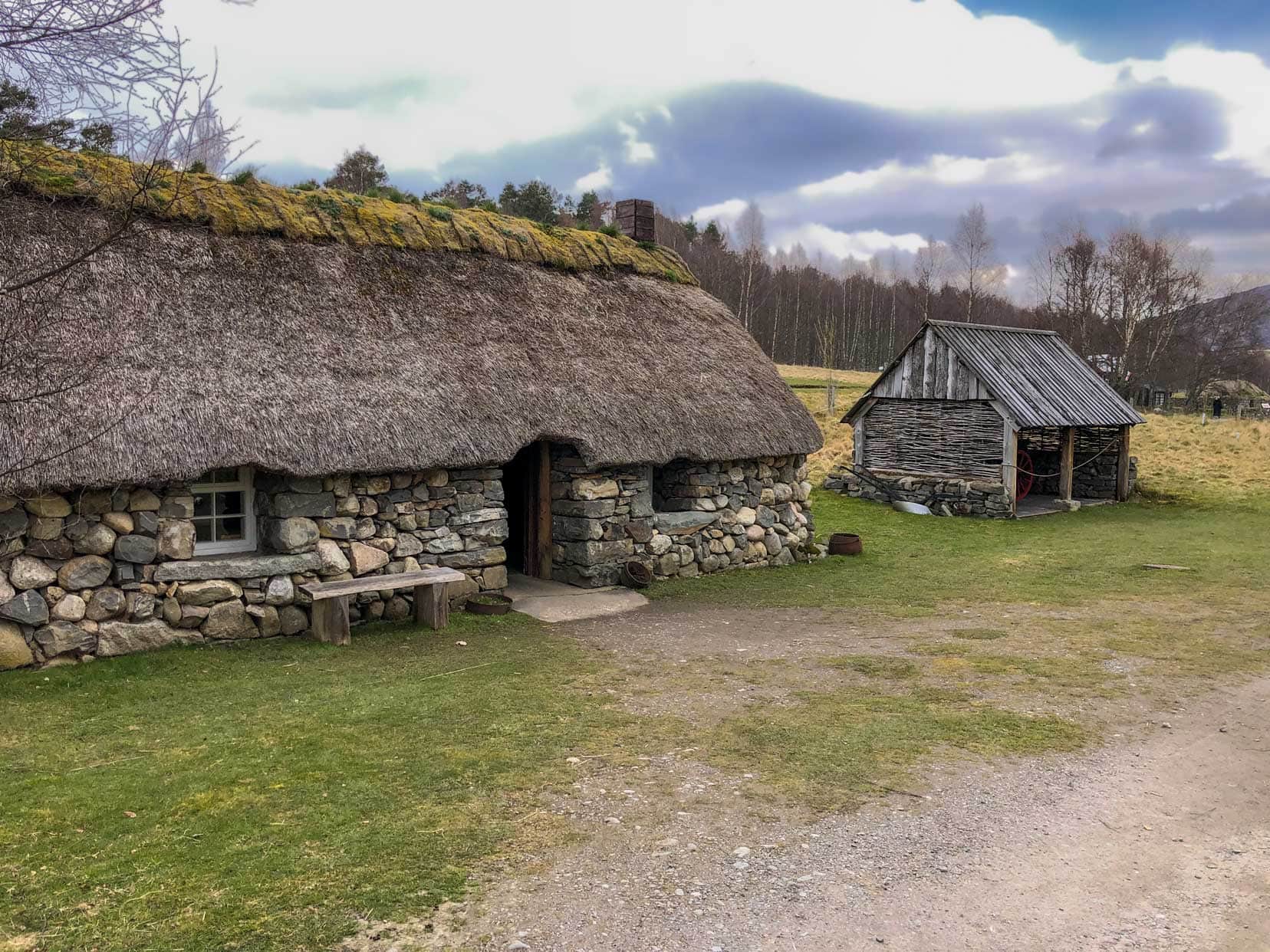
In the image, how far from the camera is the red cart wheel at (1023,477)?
2139 cm

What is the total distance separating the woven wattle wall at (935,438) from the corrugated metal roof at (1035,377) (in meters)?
0.68

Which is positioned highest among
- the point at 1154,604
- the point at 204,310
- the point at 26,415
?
the point at 204,310

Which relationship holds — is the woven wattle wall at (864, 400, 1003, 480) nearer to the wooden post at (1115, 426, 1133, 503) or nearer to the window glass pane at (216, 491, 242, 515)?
the wooden post at (1115, 426, 1133, 503)

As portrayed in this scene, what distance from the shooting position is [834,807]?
5.60 meters

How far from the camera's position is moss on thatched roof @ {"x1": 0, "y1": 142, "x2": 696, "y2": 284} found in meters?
9.80

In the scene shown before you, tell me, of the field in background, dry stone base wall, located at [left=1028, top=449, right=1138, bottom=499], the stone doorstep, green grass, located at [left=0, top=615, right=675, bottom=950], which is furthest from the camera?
the field in background

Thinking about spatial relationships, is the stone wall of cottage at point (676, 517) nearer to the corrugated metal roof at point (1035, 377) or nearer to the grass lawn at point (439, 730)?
the grass lawn at point (439, 730)

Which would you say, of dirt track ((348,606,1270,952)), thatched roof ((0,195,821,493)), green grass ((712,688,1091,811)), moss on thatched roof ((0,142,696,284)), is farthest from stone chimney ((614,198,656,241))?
dirt track ((348,606,1270,952))

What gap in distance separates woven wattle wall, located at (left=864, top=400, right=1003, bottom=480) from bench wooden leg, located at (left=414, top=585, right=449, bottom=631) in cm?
1338

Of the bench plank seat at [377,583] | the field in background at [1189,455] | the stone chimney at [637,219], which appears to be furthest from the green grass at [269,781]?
the field in background at [1189,455]

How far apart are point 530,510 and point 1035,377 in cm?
1322

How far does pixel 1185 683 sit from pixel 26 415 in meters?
9.82

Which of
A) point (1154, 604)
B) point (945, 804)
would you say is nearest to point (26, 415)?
point (945, 804)

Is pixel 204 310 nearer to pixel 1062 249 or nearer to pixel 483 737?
pixel 483 737
